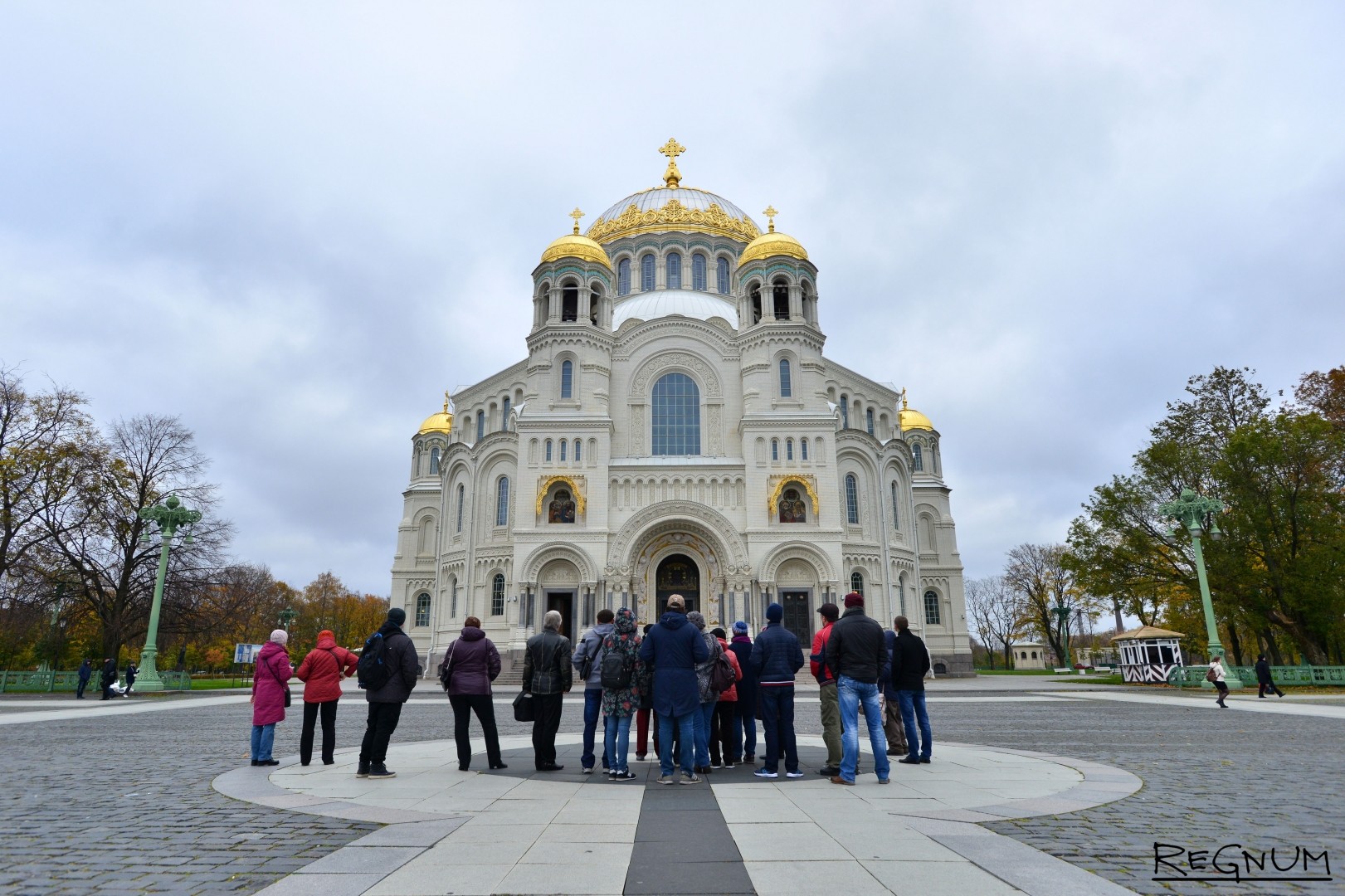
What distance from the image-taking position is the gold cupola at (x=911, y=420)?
49.5m

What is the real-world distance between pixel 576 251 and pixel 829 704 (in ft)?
117

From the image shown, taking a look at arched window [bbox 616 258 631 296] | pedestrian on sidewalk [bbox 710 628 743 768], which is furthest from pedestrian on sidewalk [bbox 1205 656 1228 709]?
arched window [bbox 616 258 631 296]

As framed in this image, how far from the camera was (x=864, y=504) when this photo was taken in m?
39.0

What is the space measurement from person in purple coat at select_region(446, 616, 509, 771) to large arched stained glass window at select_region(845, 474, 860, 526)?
31.1 m

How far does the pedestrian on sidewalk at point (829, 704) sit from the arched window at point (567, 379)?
102 ft

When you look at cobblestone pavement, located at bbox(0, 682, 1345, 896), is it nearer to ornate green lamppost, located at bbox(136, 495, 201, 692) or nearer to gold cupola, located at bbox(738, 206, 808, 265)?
ornate green lamppost, located at bbox(136, 495, 201, 692)

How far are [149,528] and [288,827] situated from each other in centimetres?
3134

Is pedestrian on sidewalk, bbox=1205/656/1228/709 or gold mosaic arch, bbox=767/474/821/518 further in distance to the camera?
gold mosaic arch, bbox=767/474/821/518

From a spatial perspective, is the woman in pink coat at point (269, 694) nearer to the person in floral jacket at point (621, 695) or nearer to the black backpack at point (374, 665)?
the black backpack at point (374, 665)

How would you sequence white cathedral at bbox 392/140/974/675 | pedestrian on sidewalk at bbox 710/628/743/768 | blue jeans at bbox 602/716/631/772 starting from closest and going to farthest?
blue jeans at bbox 602/716/631/772, pedestrian on sidewalk at bbox 710/628/743/768, white cathedral at bbox 392/140/974/675

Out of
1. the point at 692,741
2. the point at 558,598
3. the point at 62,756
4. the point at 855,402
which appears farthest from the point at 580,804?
the point at 855,402

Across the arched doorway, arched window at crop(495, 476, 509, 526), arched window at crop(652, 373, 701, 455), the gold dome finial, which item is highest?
the gold dome finial

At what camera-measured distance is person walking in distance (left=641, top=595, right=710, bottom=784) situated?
25.7 ft

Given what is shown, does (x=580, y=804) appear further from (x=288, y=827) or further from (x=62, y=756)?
(x=62, y=756)
